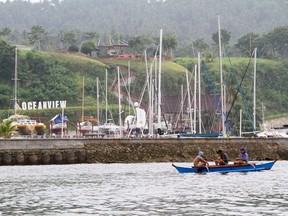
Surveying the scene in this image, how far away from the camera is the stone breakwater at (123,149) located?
7894cm

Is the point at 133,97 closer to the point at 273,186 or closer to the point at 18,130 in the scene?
the point at 18,130

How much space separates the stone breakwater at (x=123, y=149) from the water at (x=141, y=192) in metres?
6.28

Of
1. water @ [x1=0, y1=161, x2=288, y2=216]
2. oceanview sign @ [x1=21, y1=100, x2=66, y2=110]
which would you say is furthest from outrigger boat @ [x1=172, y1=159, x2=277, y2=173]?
oceanview sign @ [x1=21, y1=100, x2=66, y2=110]

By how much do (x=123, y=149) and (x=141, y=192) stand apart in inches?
1334

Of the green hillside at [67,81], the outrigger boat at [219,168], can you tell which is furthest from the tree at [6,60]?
the outrigger boat at [219,168]

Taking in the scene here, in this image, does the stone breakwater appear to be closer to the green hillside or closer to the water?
the water

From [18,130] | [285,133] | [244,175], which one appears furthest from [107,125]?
Result: [244,175]

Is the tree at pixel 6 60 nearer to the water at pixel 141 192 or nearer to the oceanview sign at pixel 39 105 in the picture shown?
the oceanview sign at pixel 39 105

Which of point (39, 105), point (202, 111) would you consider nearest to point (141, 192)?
point (202, 111)

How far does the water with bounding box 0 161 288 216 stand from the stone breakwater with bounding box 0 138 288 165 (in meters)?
6.28

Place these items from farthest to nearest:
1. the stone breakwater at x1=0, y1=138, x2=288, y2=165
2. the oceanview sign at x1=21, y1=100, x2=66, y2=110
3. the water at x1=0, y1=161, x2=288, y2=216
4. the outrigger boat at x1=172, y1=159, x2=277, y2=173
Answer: the oceanview sign at x1=21, y1=100, x2=66, y2=110, the stone breakwater at x1=0, y1=138, x2=288, y2=165, the outrigger boat at x1=172, y1=159, x2=277, y2=173, the water at x1=0, y1=161, x2=288, y2=216

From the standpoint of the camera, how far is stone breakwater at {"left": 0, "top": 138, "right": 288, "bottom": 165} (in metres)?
78.9

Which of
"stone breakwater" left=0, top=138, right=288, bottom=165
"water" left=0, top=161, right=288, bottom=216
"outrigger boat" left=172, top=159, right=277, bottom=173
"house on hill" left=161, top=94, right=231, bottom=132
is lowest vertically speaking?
"water" left=0, top=161, right=288, bottom=216

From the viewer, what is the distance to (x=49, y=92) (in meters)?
174
